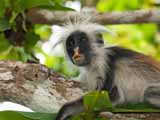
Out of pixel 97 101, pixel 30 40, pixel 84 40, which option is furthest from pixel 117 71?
pixel 97 101

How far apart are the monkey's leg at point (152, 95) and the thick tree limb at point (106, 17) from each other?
2.54 feet

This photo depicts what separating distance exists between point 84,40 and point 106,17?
0.35 meters

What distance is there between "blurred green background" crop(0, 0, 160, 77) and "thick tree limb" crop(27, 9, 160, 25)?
0.09m

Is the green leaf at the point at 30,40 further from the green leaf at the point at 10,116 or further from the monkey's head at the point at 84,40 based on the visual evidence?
the green leaf at the point at 10,116

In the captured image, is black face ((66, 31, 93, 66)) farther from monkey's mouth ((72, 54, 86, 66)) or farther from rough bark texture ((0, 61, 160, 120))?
rough bark texture ((0, 61, 160, 120))

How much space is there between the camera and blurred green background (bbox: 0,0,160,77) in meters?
4.44

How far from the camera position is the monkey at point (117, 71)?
164 inches

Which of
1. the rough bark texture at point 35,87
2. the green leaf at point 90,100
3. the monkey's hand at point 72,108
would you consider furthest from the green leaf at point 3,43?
the green leaf at point 90,100

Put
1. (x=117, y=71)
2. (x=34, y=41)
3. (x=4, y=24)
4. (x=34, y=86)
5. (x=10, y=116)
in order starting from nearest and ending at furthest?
(x=10, y=116) < (x=34, y=86) < (x=117, y=71) < (x=4, y=24) < (x=34, y=41)

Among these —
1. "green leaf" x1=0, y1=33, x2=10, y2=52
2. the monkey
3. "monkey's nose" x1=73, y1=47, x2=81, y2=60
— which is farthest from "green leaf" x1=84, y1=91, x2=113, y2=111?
"green leaf" x1=0, y1=33, x2=10, y2=52

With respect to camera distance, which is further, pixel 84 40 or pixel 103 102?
pixel 84 40

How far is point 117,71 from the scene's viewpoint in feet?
13.9

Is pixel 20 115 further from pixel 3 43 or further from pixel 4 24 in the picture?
pixel 3 43

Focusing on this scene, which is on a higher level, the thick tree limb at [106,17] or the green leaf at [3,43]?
the thick tree limb at [106,17]
